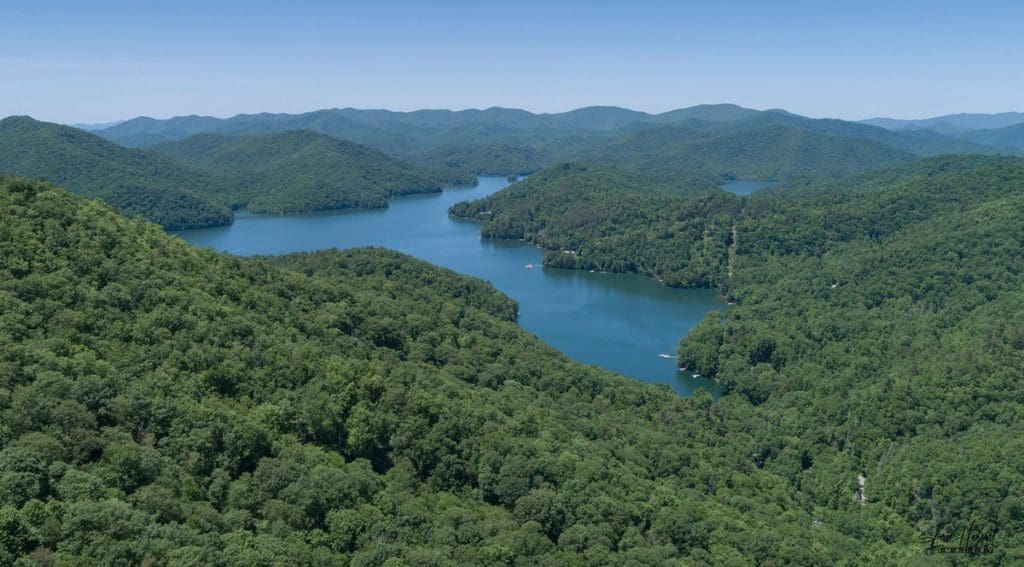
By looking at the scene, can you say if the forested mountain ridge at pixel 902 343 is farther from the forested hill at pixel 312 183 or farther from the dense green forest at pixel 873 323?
the forested hill at pixel 312 183

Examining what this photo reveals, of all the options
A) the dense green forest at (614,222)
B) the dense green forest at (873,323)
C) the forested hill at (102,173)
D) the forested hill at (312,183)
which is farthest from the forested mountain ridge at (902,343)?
the forested hill at (102,173)

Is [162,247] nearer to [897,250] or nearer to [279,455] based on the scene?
[279,455]

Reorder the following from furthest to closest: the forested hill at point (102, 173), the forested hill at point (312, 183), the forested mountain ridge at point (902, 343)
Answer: the forested hill at point (312, 183) → the forested hill at point (102, 173) → the forested mountain ridge at point (902, 343)

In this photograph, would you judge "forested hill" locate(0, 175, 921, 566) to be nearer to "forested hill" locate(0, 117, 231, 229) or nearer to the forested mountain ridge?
the forested mountain ridge

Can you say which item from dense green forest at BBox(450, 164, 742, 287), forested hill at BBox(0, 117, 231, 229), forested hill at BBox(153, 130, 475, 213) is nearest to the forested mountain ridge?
dense green forest at BBox(450, 164, 742, 287)

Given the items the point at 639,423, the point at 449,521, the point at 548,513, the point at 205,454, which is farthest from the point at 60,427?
the point at 639,423

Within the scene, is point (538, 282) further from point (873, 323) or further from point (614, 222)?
point (873, 323)

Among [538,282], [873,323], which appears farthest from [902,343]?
[538,282]
